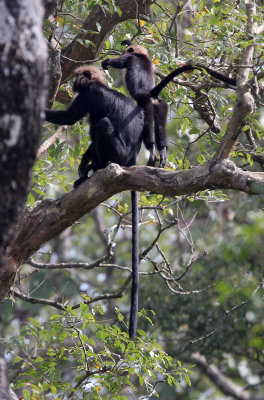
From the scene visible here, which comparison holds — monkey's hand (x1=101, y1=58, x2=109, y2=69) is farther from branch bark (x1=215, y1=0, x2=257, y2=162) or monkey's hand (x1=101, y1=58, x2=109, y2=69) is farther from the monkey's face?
branch bark (x1=215, y1=0, x2=257, y2=162)

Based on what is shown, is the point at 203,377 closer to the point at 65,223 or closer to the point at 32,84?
the point at 65,223

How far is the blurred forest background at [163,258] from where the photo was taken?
3.25m

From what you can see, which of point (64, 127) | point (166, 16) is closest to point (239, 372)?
point (64, 127)

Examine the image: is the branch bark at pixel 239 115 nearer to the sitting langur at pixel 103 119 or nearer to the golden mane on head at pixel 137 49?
the sitting langur at pixel 103 119

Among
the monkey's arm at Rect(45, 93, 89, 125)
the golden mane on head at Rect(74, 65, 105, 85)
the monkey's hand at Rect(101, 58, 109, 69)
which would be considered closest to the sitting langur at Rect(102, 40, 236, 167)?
the monkey's hand at Rect(101, 58, 109, 69)

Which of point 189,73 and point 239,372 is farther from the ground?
point 189,73

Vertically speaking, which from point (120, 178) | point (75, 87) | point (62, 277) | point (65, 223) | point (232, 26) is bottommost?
point (62, 277)

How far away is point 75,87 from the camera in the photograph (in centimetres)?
467

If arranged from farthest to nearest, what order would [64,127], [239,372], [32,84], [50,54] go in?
[239,372] < [64,127] < [50,54] < [32,84]

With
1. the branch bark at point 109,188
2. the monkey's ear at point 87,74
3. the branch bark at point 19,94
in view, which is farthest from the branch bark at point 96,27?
the branch bark at point 19,94

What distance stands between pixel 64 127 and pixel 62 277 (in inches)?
184

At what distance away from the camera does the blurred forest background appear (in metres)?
3.25

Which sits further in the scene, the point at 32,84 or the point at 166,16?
the point at 166,16

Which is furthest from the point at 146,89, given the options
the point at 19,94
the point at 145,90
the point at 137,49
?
the point at 19,94
